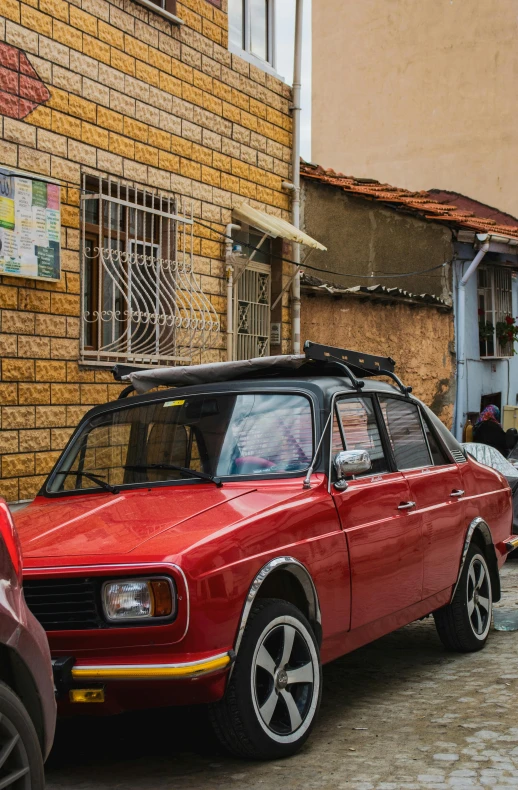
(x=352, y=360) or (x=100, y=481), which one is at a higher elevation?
(x=352, y=360)

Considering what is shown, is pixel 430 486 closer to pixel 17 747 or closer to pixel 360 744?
pixel 360 744

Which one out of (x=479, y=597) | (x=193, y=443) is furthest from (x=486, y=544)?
(x=193, y=443)

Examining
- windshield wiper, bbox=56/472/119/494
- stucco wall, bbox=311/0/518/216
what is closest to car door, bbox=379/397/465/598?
windshield wiper, bbox=56/472/119/494

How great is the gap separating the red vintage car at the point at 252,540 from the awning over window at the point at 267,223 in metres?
5.45

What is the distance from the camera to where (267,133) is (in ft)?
43.1

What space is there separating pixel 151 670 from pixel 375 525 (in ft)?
5.95

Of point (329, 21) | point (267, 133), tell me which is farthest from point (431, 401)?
point (329, 21)

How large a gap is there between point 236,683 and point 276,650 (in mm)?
384

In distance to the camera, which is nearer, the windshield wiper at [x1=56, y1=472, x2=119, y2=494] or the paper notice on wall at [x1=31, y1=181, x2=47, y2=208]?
the windshield wiper at [x1=56, y1=472, x2=119, y2=494]

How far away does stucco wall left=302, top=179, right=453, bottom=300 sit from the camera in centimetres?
1541

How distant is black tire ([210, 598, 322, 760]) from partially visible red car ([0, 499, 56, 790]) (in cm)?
108

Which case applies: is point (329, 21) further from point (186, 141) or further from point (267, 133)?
point (186, 141)

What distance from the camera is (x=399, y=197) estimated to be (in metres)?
17.1

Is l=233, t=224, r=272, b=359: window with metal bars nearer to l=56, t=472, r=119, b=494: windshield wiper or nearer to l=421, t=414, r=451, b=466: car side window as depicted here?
l=421, t=414, r=451, b=466: car side window
